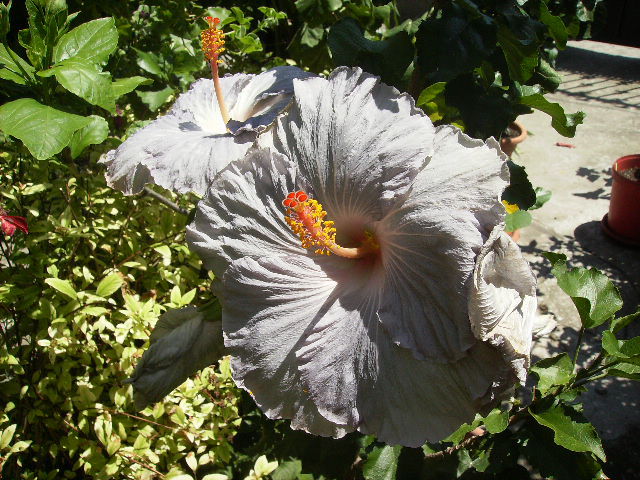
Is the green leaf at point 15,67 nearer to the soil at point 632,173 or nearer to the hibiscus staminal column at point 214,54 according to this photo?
the hibiscus staminal column at point 214,54

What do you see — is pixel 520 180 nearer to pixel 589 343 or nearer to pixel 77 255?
pixel 77 255

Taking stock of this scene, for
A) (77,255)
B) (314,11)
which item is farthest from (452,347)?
(314,11)

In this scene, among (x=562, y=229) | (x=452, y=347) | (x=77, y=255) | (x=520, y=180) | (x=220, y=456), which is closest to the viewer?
(x=452, y=347)

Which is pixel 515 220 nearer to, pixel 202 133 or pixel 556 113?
pixel 556 113

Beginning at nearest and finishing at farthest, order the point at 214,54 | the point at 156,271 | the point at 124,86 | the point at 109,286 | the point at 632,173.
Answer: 1. the point at 214,54
2. the point at 124,86
3. the point at 109,286
4. the point at 156,271
5. the point at 632,173

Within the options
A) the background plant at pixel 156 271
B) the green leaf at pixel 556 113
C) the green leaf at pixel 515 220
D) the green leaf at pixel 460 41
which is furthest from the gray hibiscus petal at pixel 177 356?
the green leaf at pixel 515 220

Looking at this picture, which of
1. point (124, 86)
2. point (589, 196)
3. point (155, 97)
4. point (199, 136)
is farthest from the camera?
point (589, 196)

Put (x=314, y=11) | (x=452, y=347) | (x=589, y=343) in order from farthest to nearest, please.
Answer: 1. (x=589, y=343)
2. (x=314, y=11)
3. (x=452, y=347)

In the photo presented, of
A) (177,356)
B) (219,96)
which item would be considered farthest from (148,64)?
(177,356)
